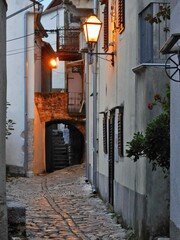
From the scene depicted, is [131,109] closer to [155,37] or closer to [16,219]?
[155,37]

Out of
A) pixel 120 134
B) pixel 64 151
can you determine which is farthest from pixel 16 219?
pixel 64 151

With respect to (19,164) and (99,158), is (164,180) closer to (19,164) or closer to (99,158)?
(99,158)

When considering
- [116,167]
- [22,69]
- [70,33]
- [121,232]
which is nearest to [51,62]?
[70,33]

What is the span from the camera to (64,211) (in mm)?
13719

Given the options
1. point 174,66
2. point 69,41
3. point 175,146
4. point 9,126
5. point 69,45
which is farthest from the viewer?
point 69,41

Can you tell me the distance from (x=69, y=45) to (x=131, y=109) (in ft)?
72.0

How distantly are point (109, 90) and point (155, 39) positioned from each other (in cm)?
547

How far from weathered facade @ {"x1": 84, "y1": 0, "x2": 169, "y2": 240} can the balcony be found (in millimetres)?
15239

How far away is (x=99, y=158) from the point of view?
16656 millimetres

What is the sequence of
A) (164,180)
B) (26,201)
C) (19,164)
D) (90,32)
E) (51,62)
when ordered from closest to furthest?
1. (164,180)
2. (90,32)
3. (26,201)
4. (19,164)
5. (51,62)

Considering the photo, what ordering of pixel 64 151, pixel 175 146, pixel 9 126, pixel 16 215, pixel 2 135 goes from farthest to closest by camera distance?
pixel 64 151 < pixel 9 126 < pixel 16 215 < pixel 2 135 < pixel 175 146

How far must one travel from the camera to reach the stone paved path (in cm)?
1059

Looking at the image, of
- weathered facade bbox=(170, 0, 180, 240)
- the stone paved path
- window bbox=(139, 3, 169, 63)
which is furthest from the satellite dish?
the stone paved path

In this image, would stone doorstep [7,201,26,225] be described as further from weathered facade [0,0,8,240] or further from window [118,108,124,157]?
window [118,108,124,157]
